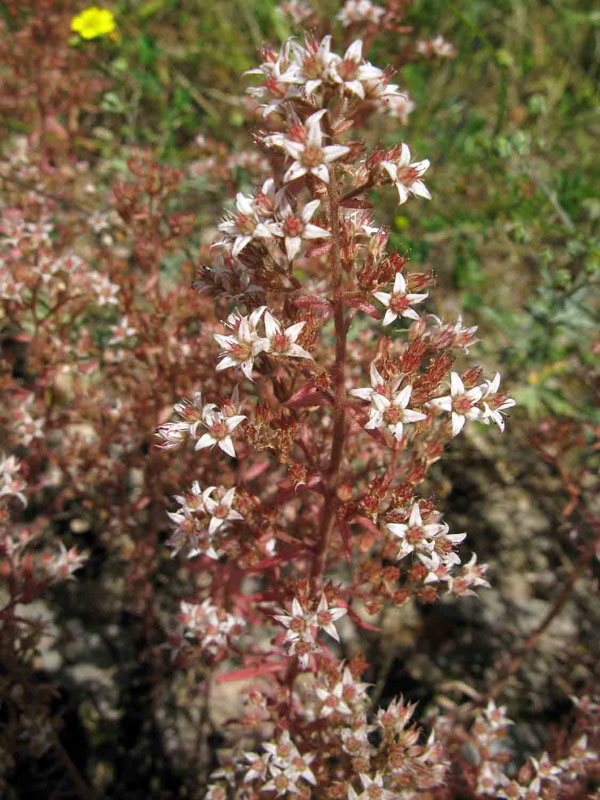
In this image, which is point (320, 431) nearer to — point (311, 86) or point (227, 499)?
point (227, 499)

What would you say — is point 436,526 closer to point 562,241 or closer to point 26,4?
point 562,241

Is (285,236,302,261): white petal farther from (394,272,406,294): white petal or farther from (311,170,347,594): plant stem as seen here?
(394,272,406,294): white petal

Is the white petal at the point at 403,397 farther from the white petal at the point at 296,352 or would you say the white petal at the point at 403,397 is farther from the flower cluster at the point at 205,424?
the flower cluster at the point at 205,424

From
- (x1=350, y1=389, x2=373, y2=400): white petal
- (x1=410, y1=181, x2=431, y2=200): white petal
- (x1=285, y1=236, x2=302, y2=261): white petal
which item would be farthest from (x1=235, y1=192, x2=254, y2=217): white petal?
(x1=350, y1=389, x2=373, y2=400): white petal

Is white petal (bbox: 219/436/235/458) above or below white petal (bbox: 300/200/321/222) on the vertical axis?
below

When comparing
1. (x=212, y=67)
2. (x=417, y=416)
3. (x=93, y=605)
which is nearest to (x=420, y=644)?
(x=93, y=605)

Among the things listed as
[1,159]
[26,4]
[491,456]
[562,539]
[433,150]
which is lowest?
[562,539]

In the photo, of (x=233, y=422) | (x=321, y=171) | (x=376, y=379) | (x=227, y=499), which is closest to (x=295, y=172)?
(x=321, y=171)
